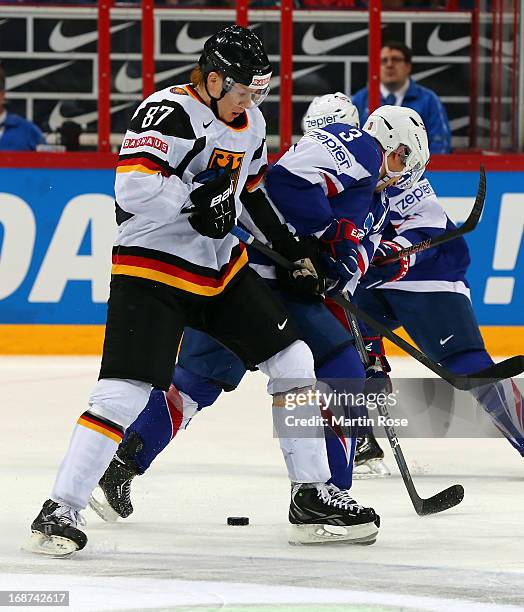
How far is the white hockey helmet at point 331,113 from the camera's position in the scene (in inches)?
184

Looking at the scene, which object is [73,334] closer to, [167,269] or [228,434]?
[228,434]

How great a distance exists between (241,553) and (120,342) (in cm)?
50

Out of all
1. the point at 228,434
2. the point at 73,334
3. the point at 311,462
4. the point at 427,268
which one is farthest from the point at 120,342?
the point at 73,334

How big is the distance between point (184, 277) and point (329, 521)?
1.97 feet

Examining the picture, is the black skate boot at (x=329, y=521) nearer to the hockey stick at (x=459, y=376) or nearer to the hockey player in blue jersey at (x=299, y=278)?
the hockey player in blue jersey at (x=299, y=278)

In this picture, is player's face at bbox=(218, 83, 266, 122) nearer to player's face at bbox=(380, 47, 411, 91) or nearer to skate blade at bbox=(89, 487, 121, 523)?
skate blade at bbox=(89, 487, 121, 523)

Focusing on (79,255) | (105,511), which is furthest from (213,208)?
(79,255)

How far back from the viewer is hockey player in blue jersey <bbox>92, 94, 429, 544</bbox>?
3.48 meters

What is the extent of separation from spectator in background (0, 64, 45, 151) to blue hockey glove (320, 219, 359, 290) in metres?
3.33

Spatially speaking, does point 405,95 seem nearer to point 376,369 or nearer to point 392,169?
point 376,369

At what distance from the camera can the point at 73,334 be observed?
6555 mm

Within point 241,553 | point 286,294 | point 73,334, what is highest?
point 286,294

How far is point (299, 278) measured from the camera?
3.45 meters

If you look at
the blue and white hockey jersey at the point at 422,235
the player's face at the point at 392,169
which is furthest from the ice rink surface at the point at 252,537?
the player's face at the point at 392,169
